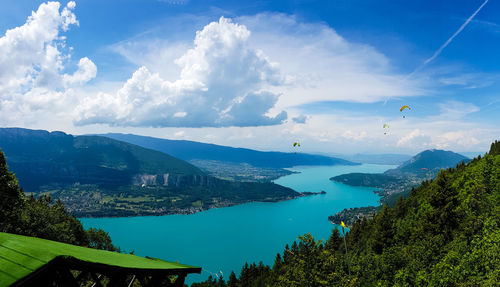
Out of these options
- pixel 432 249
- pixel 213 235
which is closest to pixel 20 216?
pixel 432 249

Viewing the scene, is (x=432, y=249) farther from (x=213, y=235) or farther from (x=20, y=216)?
(x=213, y=235)

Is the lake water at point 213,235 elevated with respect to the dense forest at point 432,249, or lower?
lower

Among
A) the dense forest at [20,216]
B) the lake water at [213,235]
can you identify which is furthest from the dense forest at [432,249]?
the lake water at [213,235]

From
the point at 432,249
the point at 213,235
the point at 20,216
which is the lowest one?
the point at 213,235

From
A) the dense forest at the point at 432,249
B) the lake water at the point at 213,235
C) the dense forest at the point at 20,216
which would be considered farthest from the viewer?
the lake water at the point at 213,235

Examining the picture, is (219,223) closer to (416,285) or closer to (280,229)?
(280,229)

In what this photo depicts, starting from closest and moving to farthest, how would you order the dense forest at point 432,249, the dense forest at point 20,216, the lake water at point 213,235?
1. the dense forest at point 432,249
2. the dense forest at point 20,216
3. the lake water at point 213,235

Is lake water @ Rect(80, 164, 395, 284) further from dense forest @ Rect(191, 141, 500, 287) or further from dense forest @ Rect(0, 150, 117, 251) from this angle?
dense forest @ Rect(0, 150, 117, 251)

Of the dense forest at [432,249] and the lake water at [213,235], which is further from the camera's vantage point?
the lake water at [213,235]

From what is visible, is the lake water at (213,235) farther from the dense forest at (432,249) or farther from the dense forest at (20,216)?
the dense forest at (20,216)
